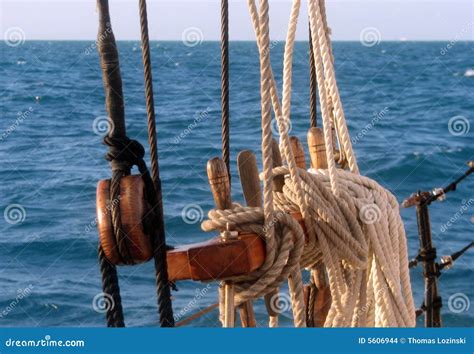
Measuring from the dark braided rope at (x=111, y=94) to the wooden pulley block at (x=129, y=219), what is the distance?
14 mm

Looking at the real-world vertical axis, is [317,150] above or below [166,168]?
above

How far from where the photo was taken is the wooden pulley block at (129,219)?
164 centimetres

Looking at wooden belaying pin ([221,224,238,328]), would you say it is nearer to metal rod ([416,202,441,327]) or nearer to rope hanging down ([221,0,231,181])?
rope hanging down ([221,0,231,181])

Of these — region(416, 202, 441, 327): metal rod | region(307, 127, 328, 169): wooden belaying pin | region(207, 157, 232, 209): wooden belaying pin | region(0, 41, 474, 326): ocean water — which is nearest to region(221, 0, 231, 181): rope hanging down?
region(207, 157, 232, 209): wooden belaying pin

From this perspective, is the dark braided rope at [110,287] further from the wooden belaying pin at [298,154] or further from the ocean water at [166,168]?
the ocean water at [166,168]

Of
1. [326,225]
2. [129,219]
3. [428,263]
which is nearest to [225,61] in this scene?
[326,225]

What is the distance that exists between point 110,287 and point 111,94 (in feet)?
1.21

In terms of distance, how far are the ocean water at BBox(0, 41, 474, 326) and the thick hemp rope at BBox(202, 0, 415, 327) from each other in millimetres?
1431

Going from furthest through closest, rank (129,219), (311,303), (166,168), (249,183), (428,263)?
1. (166,168)
2. (428,263)
3. (311,303)
4. (249,183)
5. (129,219)

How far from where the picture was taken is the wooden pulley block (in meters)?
1.64

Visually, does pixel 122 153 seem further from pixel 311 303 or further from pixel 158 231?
pixel 311 303

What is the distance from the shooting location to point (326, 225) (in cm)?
196

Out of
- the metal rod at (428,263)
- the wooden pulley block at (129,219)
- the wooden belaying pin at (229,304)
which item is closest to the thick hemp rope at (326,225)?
the wooden belaying pin at (229,304)

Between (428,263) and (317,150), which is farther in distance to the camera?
(428,263)
